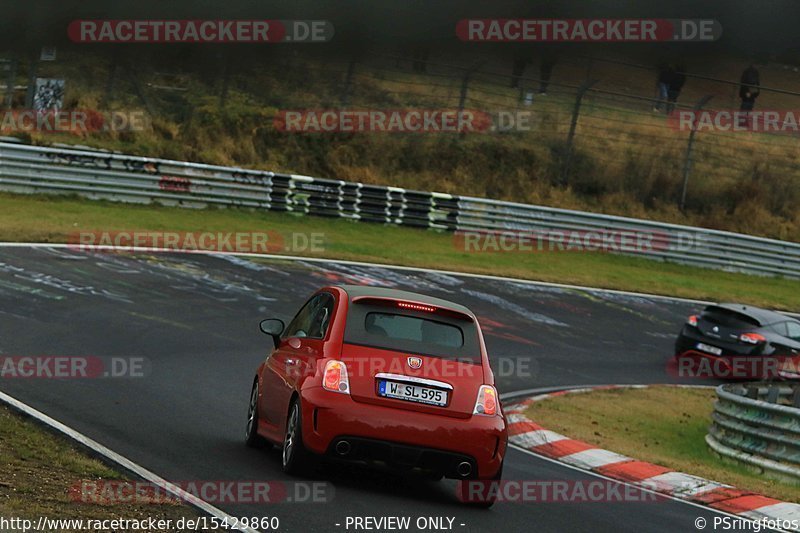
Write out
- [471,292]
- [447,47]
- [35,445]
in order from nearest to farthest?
[35,445] < [471,292] < [447,47]

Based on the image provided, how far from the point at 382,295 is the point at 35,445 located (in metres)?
2.75

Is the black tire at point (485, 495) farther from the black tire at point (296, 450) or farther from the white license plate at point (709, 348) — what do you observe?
the white license plate at point (709, 348)

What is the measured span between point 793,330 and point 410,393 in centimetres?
1319

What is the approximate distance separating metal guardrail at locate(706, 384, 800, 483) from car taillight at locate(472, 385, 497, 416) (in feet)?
15.2

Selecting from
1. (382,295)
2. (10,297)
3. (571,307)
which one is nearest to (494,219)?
(571,307)

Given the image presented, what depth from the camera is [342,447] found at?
8.71 meters

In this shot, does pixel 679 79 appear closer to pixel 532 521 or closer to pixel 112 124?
pixel 112 124

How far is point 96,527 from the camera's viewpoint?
6969mm

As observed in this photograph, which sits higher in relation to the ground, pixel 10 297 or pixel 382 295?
pixel 382 295

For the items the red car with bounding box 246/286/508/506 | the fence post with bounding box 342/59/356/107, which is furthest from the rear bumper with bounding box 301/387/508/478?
the fence post with bounding box 342/59/356/107

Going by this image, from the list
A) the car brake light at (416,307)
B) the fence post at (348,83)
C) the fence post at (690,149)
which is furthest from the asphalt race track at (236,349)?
the fence post at (348,83)

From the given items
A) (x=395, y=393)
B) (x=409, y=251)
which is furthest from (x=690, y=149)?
(x=395, y=393)

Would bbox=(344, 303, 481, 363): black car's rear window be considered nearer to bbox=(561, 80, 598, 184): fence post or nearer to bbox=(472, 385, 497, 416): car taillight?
bbox=(472, 385, 497, 416): car taillight

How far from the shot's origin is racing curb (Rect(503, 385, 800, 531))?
10320 millimetres
